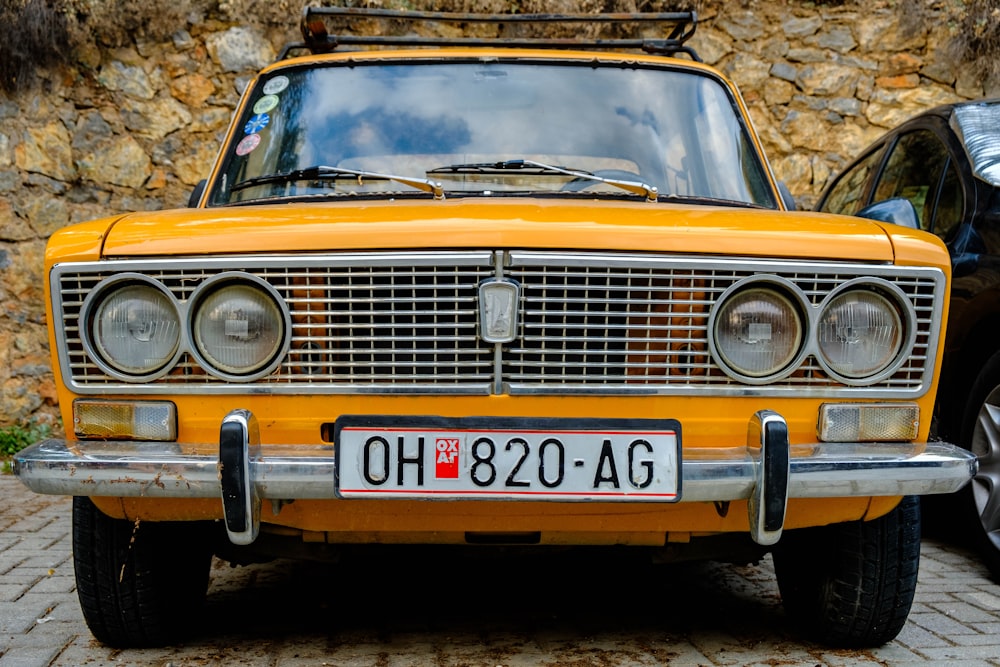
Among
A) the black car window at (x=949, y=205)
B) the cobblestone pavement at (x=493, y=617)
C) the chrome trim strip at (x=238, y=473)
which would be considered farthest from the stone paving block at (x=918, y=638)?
the chrome trim strip at (x=238, y=473)

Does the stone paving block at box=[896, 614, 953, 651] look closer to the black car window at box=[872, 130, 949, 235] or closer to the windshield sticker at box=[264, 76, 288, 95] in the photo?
the black car window at box=[872, 130, 949, 235]

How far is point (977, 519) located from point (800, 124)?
14.1 ft

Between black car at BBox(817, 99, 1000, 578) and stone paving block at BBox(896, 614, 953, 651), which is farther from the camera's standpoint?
black car at BBox(817, 99, 1000, 578)

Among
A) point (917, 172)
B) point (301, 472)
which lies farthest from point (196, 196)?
point (917, 172)

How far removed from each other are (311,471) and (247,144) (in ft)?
5.12

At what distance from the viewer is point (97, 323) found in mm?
2365

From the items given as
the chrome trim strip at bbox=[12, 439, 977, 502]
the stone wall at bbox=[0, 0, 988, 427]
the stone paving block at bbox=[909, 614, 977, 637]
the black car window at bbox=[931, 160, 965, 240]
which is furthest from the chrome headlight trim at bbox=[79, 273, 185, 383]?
the stone wall at bbox=[0, 0, 988, 427]

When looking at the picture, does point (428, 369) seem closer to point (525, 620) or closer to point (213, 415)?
point (213, 415)

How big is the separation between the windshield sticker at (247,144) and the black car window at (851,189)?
2965 millimetres

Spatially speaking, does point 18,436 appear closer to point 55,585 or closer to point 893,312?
point 55,585

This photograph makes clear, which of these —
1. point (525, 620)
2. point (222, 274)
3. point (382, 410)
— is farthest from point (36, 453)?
point (525, 620)

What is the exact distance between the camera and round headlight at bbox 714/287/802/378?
2361mm

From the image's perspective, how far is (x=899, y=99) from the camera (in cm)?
729

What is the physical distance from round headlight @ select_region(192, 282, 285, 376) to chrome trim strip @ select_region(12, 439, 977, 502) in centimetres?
21
